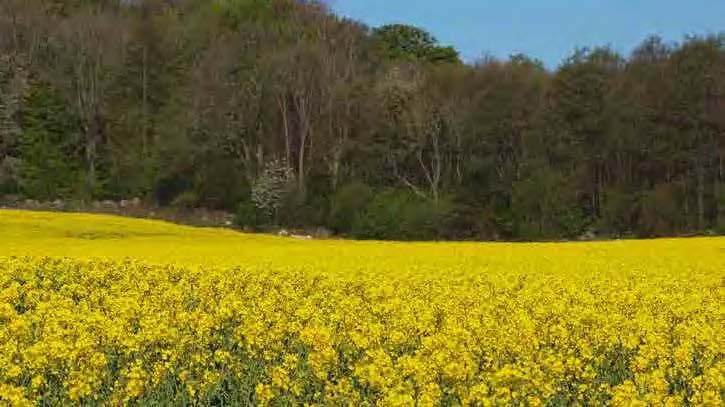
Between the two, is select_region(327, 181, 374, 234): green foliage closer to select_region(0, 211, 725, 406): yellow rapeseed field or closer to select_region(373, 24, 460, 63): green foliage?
select_region(373, 24, 460, 63): green foliage

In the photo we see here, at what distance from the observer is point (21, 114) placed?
200 ft

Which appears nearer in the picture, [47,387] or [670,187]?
[47,387]

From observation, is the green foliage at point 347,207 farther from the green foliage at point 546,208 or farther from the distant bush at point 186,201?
the distant bush at point 186,201

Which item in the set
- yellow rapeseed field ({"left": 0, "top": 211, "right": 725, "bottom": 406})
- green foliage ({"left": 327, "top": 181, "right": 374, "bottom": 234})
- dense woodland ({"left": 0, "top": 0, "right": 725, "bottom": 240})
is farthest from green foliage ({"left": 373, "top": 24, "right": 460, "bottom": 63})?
yellow rapeseed field ({"left": 0, "top": 211, "right": 725, "bottom": 406})

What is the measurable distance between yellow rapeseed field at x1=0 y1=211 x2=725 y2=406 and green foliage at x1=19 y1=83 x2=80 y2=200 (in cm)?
4228

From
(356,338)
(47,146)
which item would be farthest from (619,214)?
(356,338)

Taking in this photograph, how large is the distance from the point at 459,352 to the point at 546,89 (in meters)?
52.5

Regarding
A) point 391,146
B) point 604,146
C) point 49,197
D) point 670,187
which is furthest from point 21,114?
point 670,187

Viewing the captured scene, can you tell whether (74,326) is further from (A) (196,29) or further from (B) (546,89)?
(A) (196,29)

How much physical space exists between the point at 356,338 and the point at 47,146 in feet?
185

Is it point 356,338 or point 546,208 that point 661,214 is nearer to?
point 546,208

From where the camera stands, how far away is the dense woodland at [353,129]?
52.8 m

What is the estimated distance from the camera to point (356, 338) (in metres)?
7.88

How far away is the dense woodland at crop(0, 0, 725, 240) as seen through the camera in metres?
52.8
